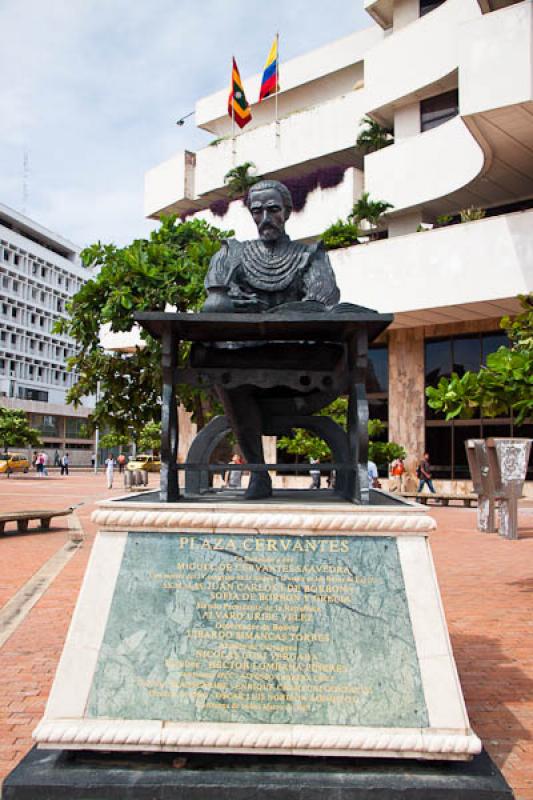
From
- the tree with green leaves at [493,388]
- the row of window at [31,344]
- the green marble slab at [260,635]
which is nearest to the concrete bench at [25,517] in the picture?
the tree with green leaves at [493,388]

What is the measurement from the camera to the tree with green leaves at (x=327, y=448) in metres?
18.4

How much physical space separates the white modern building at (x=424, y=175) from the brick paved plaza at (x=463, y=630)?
10.8 m

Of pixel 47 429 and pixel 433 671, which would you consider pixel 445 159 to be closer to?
pixel 433 671

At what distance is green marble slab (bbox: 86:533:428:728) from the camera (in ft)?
10.4

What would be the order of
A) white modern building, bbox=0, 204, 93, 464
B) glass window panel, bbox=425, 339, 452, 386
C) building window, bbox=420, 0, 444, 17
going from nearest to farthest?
glass window panel, bbox=425, 339, 452, 386 < building window, bbox=420, 0, 444, 17 < white modern building, bbox=0, 204, 93, 464

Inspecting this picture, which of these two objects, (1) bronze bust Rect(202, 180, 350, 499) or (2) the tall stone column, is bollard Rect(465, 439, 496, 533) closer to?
(1) bronze bust Rect(202, 180, 350, 499)

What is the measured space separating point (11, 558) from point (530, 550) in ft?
26.9

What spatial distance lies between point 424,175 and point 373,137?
442 cm

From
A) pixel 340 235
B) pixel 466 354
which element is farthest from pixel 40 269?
pixel 466 354

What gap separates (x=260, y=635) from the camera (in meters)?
3.29

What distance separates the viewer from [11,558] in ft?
33.8

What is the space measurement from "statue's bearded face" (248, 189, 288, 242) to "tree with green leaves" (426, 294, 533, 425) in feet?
6.53

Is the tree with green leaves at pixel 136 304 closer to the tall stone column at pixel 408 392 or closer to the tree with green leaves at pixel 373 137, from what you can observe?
the tall stone column at pixel 408 392

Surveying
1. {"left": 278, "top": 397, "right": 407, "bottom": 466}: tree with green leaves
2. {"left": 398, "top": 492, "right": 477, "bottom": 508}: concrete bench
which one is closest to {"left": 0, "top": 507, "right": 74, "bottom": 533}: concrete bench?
{"left": 278, "top": 397, "right": 407, "bottom": 466}: tree with green leaves
